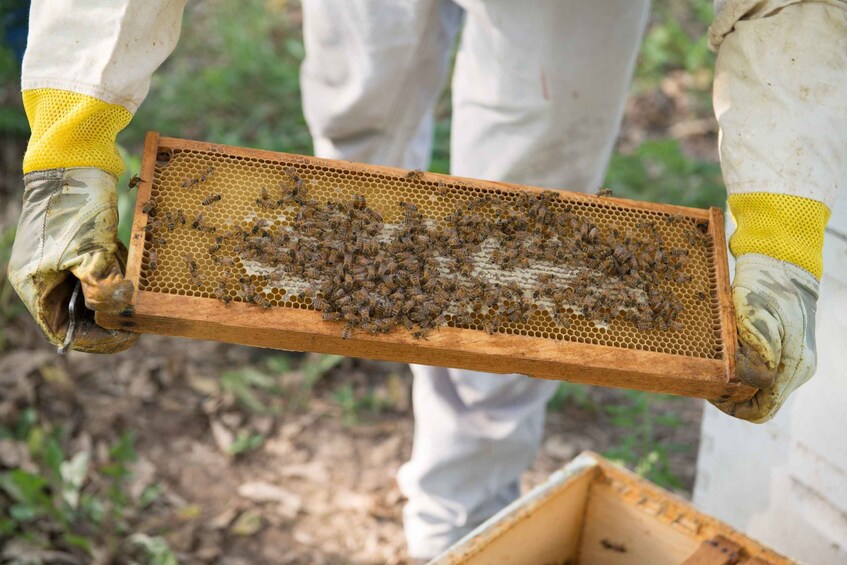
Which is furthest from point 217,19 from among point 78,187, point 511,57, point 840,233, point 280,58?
point 840,233

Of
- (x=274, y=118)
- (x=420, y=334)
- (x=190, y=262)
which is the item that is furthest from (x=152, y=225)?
(x=274, y=118)

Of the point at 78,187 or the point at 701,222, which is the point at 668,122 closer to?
the point at 701,222

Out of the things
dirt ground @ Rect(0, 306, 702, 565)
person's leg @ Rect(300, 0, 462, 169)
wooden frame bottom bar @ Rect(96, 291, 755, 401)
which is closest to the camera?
wooden frame bottom bar @ Rect(96, 291, 755, 401)

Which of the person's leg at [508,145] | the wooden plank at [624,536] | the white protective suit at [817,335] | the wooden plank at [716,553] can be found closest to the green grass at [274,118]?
the white protective suit at [817,335]

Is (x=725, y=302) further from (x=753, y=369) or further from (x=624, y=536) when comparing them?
(x=624, y=536)

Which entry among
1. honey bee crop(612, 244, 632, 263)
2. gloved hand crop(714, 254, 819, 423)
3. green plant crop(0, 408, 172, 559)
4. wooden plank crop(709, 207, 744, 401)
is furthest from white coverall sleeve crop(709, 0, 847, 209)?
green plant crop(0, 408, 172, 559)

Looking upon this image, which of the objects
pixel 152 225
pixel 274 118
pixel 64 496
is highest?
pixel 152 225

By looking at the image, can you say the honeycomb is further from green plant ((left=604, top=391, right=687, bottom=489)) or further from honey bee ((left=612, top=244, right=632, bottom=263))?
green plant ((left=604, top=391, right=687, bottom=489))
